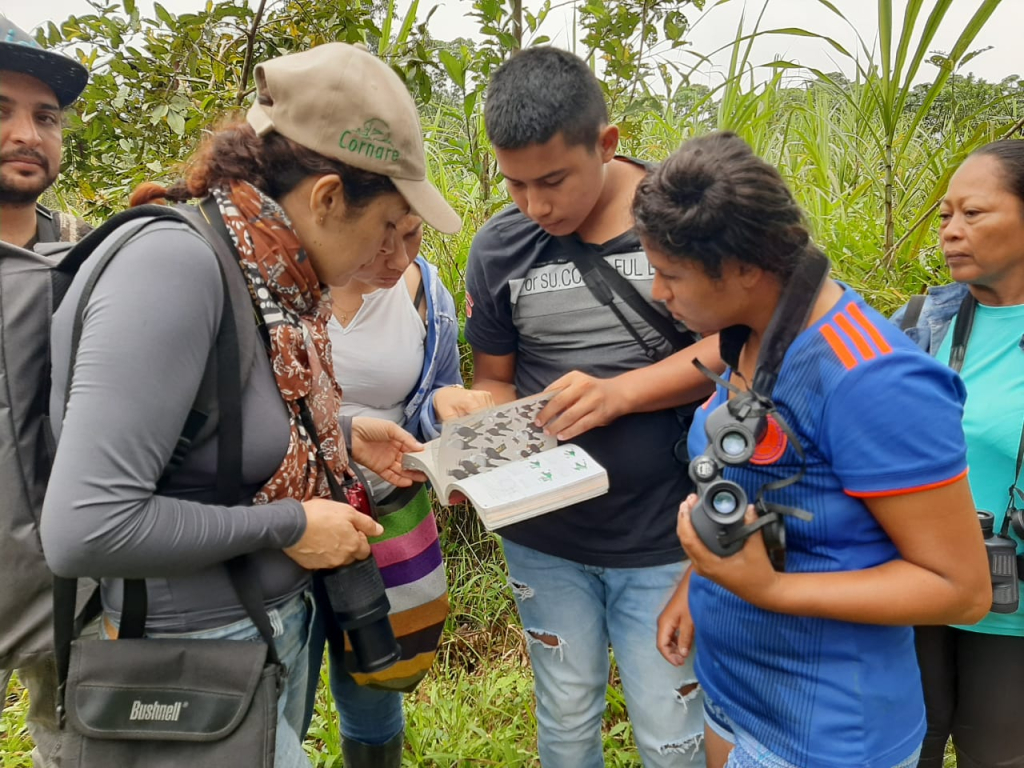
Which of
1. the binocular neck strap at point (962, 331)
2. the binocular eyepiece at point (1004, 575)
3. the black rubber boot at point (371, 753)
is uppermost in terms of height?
the binocular neck strap at point (962, 331)

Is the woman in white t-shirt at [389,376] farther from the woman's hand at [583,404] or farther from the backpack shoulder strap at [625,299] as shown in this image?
the backpack shoulder strap at [625,299]

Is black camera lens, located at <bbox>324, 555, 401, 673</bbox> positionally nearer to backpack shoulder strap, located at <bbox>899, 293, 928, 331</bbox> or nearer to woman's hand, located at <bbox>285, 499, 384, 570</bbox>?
woman's hand, located at <bbox>285, 499, 384, 570</bbox>

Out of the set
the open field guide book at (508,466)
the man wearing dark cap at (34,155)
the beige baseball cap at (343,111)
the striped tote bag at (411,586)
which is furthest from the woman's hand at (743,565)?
the man wearing dark cap at (34,155)

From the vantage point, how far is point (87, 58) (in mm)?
3104

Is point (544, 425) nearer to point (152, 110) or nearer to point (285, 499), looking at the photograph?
point (285, 499)

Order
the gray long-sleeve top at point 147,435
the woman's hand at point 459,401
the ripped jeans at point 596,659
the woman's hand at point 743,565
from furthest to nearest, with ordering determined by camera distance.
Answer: the woman's hand at point 459,401 → the ripped jeans at point 596,659 → the woman's hand at point 743,565 → the gray long-sleeve top at point 147,435

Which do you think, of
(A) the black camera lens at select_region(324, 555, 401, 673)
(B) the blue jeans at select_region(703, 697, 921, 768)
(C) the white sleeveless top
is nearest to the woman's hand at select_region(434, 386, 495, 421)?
(C) the white sleeveless top

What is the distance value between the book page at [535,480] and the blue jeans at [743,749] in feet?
1.63

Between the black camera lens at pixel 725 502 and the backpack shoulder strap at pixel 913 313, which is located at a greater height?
the black camera lens at pixel 725 502

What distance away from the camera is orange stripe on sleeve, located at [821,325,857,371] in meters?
1.14

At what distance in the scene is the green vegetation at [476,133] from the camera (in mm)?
2795

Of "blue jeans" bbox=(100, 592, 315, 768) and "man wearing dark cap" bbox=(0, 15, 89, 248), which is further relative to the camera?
"man wearing dark cap" bbox=(0, 15, 89, 248)

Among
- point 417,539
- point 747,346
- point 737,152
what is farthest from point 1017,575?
point 417,539

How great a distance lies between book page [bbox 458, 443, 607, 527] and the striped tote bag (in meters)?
0.35
